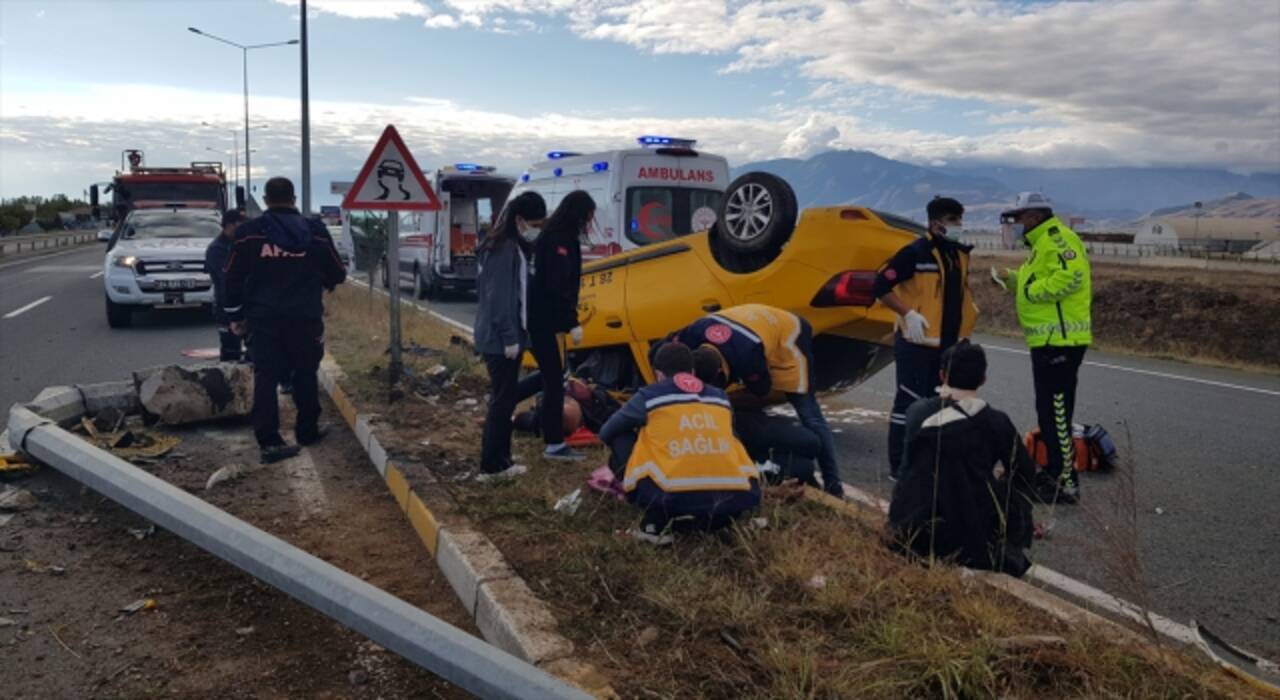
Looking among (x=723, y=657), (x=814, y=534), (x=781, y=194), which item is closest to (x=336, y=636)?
(x=723, y=657)

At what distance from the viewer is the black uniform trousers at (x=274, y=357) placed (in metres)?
6.56

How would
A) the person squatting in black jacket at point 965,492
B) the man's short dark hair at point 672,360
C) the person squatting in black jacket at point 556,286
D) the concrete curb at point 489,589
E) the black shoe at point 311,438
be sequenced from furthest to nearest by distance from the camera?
1. the black shoe at point 311,438
2. the person squatting in black jacket at point 556,286
3. the man's short dark hair at point 672,360
4. the person squatting in black jacket at point 965,492
5. the concrete curb at point 489,589

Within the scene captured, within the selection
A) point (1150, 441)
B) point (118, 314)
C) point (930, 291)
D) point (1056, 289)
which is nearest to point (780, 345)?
point (930, 291)

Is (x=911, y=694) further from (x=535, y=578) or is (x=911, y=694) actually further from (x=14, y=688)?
(x=14, y=688)

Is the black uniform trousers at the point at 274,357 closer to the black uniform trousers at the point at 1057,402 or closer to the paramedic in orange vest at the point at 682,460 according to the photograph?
the paramedic in orange vest at the point at 682,460

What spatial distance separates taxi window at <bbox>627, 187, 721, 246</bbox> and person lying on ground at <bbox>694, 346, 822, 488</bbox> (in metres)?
5.75

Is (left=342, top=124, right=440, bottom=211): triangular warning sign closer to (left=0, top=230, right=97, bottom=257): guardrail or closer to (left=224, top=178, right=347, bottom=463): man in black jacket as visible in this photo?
(left=224, top=178, right=347, bottom=463): man in black jacket

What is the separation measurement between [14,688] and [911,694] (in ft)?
9.81

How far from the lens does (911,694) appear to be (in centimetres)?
296

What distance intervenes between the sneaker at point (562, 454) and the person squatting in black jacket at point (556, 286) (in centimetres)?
26

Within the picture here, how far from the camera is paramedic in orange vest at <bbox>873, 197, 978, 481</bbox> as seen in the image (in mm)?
5977

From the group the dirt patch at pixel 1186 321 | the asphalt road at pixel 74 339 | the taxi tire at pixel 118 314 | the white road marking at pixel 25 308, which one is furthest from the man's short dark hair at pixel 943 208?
the white road marking at pixel 25 308

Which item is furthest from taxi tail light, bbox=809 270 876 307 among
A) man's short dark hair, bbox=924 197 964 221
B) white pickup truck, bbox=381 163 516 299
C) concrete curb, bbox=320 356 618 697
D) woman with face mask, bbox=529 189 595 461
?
white pickup truck, bbox=381 163 516 299

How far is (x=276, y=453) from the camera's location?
6.56 m
